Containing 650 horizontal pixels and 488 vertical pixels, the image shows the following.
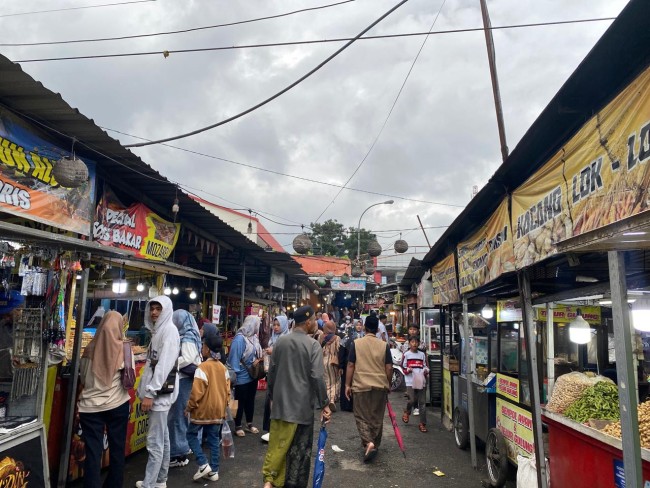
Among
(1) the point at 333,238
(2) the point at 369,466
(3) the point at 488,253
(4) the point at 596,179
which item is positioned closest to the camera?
(4) the point at 596,179

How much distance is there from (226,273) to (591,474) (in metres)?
14.4

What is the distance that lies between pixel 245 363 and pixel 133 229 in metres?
2.80

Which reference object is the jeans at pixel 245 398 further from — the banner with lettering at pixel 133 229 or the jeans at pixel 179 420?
the banner with lettering at pixel 133 229

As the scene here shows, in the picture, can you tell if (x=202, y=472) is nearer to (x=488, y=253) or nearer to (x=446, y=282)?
(x=488, y=253)

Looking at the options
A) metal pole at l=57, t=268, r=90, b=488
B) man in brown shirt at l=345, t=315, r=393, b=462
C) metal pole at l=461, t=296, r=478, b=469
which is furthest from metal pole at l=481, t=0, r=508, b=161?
metal pole at l=57, t=268, r=90, b=488

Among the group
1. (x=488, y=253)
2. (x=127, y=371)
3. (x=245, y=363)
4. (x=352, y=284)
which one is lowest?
(x=245, y=363)

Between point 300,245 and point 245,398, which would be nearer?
point 245,398

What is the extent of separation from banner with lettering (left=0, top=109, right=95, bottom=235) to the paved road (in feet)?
10.1

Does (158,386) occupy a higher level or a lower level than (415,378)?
higher

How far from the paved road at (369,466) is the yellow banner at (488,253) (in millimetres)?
2508

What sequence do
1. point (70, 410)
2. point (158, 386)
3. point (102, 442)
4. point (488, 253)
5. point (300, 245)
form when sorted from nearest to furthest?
point (102, 442)
point (158, 386)
point (70, 410)
point (488, 253)
point (300, 245)

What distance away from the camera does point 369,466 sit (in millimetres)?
6211

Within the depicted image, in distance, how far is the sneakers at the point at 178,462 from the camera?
5.76 m

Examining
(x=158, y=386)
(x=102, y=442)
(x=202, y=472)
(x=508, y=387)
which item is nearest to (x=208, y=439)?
(x=202, y=472)
